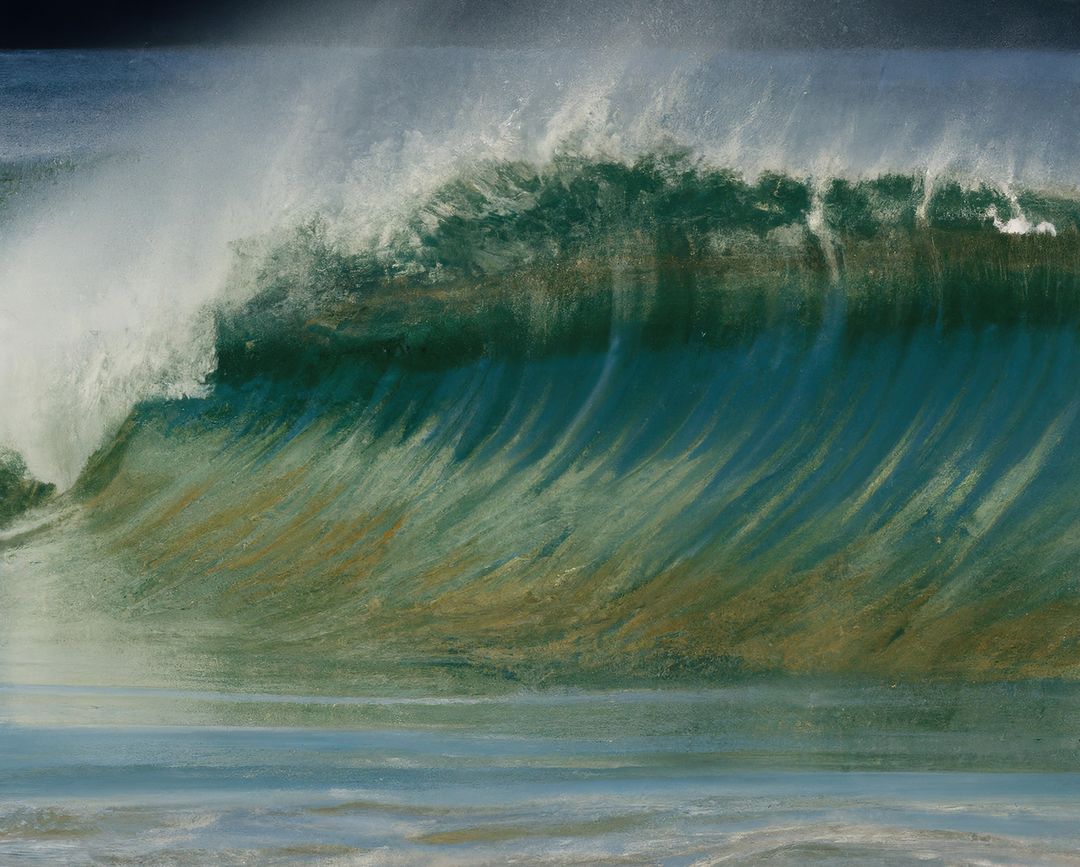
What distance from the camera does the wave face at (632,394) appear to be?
2229 millimetres

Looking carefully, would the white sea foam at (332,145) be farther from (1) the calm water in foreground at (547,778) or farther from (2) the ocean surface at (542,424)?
(1) the calm water in foreground at (547,778)

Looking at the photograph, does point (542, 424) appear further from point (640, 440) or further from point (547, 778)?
point (547, 778)

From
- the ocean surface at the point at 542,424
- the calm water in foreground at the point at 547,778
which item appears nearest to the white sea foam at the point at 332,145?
the ocean surface at the point at 542,424

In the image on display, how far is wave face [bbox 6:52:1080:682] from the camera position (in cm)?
223

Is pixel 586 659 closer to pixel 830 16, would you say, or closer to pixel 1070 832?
pixel 1070 832

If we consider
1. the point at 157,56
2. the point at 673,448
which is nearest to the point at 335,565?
the point at 673,448

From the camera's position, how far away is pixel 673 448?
234 centimetres

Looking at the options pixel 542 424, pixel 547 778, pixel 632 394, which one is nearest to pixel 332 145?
pixel 542 424

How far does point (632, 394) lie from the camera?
2.42m

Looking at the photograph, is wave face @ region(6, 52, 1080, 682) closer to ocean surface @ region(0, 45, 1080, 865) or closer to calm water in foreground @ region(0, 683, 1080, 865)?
ocean surface @ region(0, 45, 1080, 865)

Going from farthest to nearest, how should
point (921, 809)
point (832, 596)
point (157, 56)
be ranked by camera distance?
point (157, 56) → point (832, 596) → point (921, 809)

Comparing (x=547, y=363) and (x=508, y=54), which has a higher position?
(x=508, y=54)

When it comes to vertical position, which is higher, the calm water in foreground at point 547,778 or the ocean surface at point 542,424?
the ocean surface at point 542,424

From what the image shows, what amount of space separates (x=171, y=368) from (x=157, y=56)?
0.76 metres
